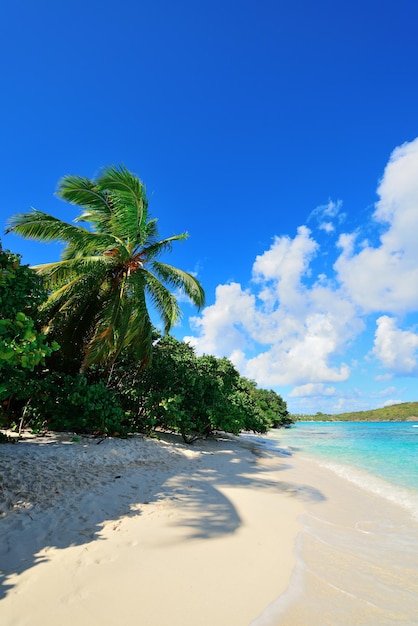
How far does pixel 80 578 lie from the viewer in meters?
3.03

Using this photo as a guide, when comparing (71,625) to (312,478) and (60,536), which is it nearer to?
(60,536)

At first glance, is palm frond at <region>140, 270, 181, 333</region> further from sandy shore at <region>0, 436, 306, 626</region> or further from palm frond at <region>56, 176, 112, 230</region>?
sandy shore at <region>0, 436, 306, 626</region>

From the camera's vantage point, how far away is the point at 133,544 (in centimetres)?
380

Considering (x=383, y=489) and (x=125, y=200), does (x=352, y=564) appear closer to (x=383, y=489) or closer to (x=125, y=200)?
(x=383, y=489)

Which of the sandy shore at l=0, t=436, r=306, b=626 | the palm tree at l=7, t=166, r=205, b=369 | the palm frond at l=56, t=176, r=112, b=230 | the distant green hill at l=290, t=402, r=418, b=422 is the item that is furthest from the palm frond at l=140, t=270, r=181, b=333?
the distant green hill at l=290, t=402, r=418, b=422

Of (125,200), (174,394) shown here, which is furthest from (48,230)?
(174,394)

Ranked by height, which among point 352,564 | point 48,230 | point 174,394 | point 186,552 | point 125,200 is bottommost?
point 352,564

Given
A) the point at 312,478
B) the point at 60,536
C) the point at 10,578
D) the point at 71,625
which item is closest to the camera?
the point at 71,625

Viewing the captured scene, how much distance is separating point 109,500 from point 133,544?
5.54 ft

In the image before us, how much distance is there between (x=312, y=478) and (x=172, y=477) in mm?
4690

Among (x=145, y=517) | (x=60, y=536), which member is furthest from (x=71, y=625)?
(x=145, y=517)

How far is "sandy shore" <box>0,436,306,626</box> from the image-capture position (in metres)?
2.67

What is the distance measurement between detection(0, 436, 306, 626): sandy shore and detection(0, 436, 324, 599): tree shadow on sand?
20 mm

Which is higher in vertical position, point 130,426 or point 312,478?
point 130,426
